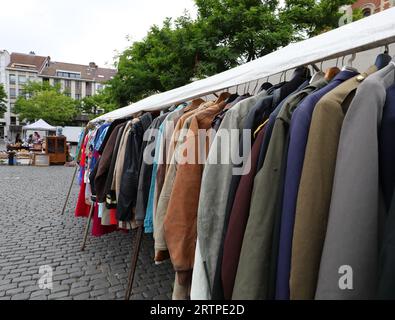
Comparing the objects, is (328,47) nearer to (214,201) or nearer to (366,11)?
(214,201)

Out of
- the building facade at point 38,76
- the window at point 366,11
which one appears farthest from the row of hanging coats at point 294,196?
the building facade at point 38,76

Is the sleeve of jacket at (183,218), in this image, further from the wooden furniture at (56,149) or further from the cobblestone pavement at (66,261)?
the wooden furniture at (56,149)

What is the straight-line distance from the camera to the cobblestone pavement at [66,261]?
3268 mm

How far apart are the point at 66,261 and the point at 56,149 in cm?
1456

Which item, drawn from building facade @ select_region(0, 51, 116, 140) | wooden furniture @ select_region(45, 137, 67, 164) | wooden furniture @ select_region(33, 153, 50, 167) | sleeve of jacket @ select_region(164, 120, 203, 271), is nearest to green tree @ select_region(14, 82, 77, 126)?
building facade @ select_region(0, 51, 116, 140)

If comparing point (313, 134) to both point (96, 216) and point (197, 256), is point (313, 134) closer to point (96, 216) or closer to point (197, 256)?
point (197, 256)

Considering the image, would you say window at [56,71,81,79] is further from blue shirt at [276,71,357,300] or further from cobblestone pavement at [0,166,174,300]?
blue shirt at [276,71,357,300]

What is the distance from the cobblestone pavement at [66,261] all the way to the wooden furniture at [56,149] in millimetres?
10581

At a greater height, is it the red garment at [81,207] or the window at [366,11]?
the window at [366,11]

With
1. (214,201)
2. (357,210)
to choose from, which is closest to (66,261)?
(214,201)

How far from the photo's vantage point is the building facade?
5850 cm

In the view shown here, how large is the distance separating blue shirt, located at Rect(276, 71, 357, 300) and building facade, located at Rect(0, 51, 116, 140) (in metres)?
59.3

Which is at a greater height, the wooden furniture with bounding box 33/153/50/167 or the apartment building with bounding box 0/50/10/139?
the apartment building with bounding box 0/50/10/139
